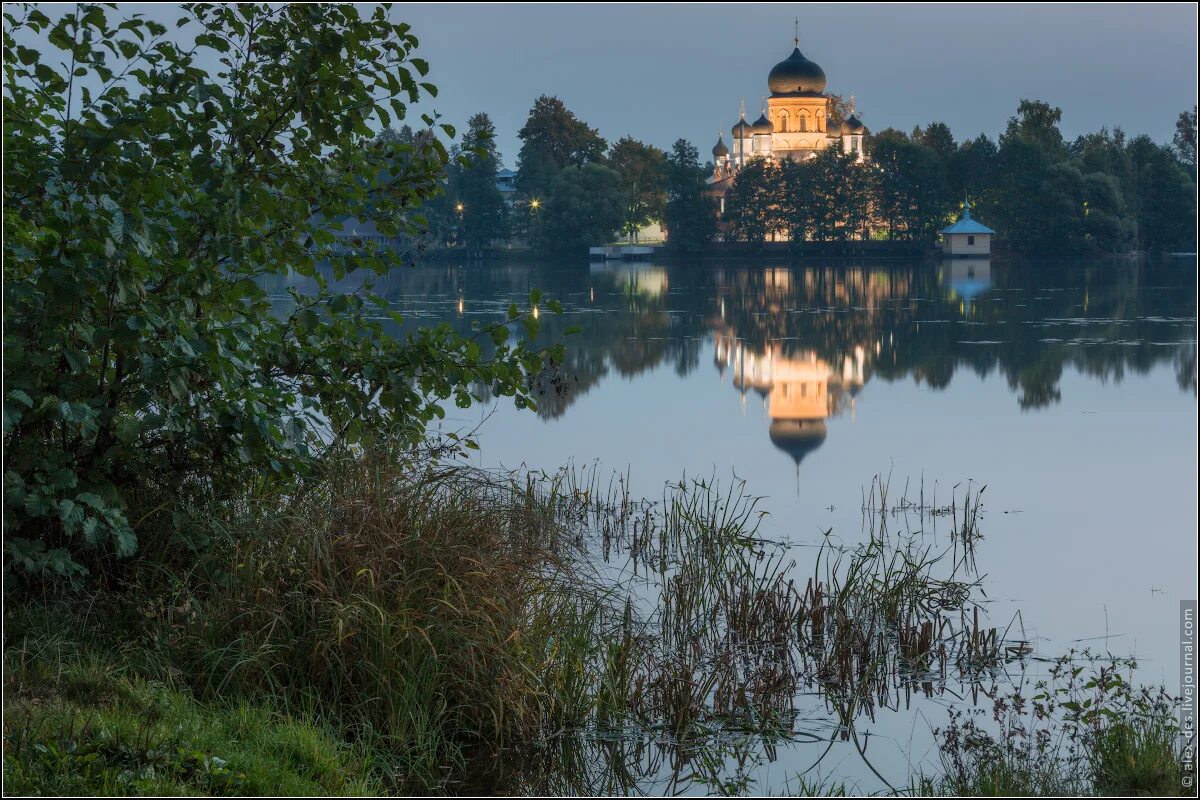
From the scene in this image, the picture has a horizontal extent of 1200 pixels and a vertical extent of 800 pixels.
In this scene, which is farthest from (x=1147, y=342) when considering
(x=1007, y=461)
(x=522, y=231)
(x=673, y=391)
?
(x=522, y=231)

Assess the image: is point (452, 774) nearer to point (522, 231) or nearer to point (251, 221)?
point (251, 221)

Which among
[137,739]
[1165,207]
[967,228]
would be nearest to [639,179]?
[967,228]

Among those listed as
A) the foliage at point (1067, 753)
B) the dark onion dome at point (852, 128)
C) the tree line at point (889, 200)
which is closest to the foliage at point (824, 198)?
the tree line at point (889, 200)

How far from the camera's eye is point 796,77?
88562 millimetres

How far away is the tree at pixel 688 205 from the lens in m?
73.7

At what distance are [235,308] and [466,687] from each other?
182 cm

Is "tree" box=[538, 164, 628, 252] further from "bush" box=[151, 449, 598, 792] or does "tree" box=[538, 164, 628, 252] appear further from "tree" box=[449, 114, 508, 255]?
"bush" box=[151, 449, 598, 792]

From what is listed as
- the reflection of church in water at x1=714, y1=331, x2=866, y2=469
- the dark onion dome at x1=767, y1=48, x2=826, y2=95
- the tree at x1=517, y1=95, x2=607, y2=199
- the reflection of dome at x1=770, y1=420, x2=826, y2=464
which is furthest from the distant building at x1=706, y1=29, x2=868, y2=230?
the reflection of dome at x1=770, y1=420, x2=826, y2=464

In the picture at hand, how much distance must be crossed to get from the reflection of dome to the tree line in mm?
49548

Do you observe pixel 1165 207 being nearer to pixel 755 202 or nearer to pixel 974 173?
pixel 974 173

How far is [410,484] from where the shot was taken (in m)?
6.43

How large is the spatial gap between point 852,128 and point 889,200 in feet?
84.2

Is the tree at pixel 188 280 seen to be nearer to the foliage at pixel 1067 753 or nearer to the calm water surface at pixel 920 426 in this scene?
the calm water surface at pixel 920 426

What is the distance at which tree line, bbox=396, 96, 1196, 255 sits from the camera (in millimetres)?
68688
